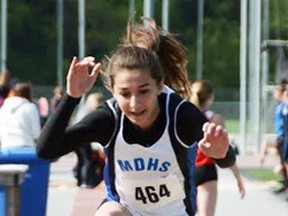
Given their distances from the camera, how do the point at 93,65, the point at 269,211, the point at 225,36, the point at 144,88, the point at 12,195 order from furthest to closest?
1. the point at 225,36
2. the point at 269,211
3. the point at 12,195
4. the point at 93,65
5. the point at 144,88

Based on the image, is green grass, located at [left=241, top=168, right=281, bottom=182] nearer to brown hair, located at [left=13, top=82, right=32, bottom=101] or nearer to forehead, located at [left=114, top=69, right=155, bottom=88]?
brown hair, located at [left=13, top=82, right=32, bottom=101]

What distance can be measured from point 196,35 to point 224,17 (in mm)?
2698

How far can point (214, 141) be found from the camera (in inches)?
155

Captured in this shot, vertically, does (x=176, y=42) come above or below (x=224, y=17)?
below

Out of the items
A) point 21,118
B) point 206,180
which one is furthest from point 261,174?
point 206,180

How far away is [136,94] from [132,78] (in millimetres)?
82

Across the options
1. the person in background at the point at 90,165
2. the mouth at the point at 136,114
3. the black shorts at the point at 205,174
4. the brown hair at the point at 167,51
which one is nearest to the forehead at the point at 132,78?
the mouth at the point at 136,114

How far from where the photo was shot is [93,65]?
14.3 feet

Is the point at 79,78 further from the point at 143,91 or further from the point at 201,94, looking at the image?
the point at 201,94

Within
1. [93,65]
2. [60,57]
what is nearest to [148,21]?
[93,65]

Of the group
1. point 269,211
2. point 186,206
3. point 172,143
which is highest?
point 172,143

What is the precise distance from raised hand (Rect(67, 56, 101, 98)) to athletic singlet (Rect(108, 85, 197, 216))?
201mm

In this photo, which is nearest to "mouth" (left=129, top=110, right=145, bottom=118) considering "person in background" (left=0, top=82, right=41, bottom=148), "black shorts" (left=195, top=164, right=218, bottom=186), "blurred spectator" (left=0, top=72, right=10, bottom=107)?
"black shorts" (left=195, top=164, right=218, bottom=186)

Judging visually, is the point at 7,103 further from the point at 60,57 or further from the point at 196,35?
the point at 196,35
